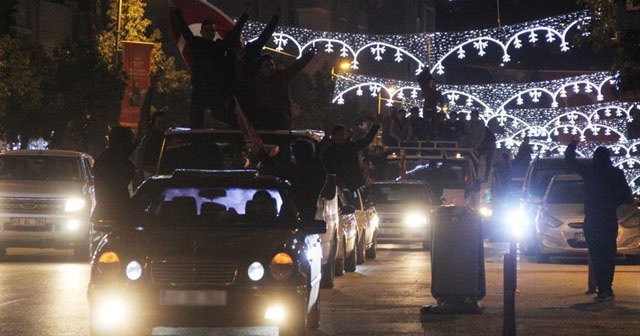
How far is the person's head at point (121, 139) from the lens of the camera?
18.2 meters

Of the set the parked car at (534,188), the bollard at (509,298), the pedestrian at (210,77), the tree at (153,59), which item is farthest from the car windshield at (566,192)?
the tree at (153,59)

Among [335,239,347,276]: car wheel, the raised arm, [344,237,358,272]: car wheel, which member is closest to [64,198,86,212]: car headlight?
[344,237,358,272]: car wheel

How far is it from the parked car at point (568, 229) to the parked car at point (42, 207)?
8.11 metres

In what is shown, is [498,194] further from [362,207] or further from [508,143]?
[508,143]

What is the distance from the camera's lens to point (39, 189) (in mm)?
25859

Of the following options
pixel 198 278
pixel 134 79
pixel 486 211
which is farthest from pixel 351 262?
pixel 134 79

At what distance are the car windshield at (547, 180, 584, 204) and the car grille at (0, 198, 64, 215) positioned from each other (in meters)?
8.97

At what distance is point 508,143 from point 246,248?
55.9m

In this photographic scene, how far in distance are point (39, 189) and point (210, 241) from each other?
45.9ft

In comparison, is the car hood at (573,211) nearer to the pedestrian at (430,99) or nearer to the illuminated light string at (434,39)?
the pedestrian at (430,99)

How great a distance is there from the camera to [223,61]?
19.1 metres

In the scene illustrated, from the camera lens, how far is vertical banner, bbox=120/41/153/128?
37594mm

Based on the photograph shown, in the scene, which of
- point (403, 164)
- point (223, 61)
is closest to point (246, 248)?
point (223, 61)

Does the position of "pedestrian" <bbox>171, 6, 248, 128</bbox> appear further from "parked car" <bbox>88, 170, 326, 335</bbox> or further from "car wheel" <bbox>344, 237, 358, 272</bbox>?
"parked car" <bbox>88, 170, 326, 335</bbox>
